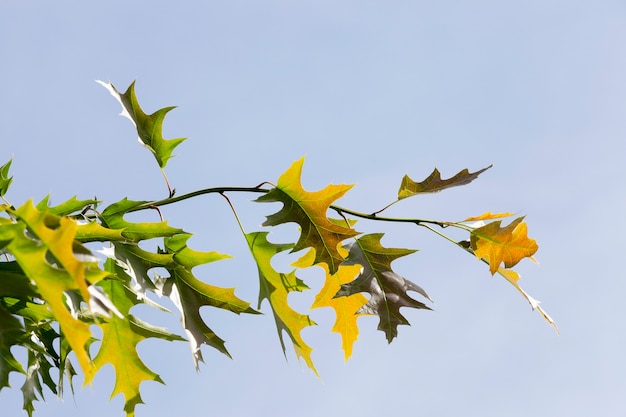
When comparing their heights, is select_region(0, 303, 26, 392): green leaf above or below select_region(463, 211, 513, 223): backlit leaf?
below

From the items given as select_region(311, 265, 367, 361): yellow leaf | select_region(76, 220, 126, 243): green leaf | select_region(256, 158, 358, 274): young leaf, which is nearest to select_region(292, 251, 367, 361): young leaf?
select_region(311, 265, 367, 361): yellow leaf

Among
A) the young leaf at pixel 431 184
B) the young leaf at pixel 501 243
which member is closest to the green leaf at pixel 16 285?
the young leaf at pixel 431 184

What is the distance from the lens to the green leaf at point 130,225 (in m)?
1.57

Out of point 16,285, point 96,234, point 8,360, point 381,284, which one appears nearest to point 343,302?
point 381,284

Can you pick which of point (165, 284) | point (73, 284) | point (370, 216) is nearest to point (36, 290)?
point (73, 284)

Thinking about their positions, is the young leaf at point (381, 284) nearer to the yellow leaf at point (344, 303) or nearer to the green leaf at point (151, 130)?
the yellow leaf at point (344, 303)

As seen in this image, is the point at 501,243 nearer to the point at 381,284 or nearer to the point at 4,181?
the point at 381,284

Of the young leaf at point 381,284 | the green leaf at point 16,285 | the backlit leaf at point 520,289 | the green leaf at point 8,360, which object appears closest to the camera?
the green leaf at point 16,285

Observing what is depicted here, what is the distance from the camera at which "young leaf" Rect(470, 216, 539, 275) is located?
1.62m

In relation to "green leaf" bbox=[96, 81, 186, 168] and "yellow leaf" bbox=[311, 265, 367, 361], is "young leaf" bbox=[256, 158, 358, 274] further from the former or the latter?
"green leaf" bbox=[96, 81, 186, 168]

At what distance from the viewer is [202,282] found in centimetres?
167

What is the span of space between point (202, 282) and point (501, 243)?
64cm

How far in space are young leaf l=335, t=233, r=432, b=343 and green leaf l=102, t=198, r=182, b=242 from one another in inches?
15.3

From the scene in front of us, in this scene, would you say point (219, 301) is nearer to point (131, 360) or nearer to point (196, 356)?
point (196, 356)
